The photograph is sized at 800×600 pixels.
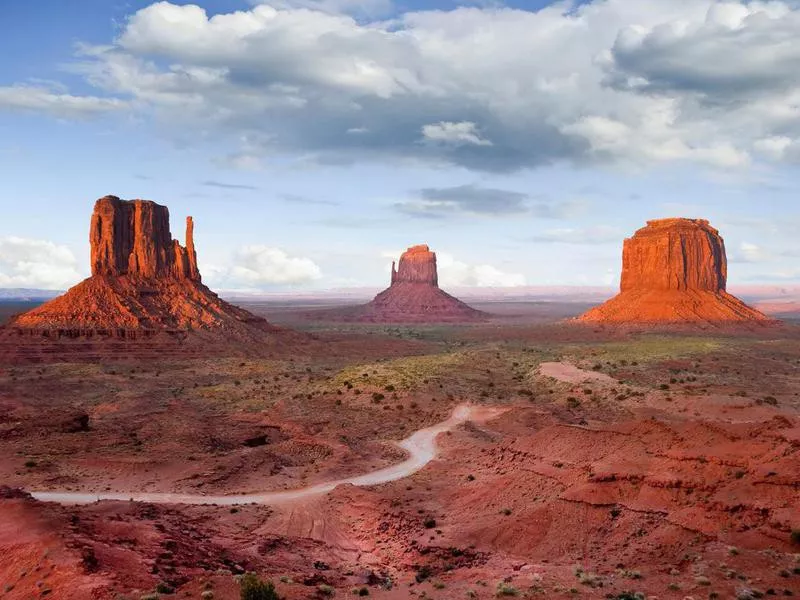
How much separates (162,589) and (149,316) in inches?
3335

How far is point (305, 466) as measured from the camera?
38188 mm

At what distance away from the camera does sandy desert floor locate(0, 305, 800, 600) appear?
19203mm

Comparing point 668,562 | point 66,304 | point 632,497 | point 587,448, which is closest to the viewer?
point 668,562

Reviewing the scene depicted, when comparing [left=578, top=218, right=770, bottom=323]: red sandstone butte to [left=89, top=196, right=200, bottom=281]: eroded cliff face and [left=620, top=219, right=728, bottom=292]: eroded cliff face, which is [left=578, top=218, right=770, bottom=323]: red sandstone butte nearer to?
[left=620, top=219, right=728, bottom=292]: eroded cliff face

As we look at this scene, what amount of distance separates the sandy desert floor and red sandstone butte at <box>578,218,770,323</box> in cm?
7669

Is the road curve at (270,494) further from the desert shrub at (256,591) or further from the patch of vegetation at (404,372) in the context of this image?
the patch of vegetation at (404,372)

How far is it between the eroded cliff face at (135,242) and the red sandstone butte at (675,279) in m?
93.5

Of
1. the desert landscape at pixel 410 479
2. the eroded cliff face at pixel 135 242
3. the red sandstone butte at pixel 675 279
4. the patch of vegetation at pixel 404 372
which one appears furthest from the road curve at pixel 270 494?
the red sandstone butte at pixel 675 279

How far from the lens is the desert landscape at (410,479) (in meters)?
19.5

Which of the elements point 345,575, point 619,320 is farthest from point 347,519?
point 619,320

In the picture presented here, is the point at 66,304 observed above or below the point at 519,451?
above

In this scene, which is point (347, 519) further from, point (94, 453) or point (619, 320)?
point (619, 320)

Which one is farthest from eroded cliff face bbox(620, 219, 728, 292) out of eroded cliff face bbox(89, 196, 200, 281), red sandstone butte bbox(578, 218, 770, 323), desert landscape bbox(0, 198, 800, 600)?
eroded cliff face bbox(89, 196, 200, 281)

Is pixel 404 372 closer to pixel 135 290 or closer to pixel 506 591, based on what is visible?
pixel 506 591
